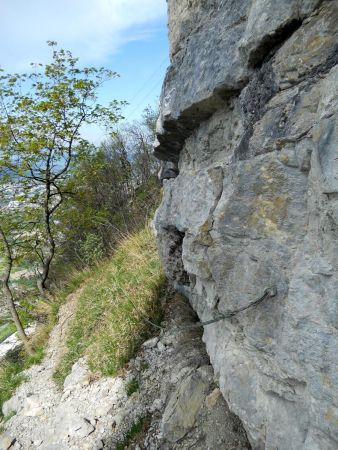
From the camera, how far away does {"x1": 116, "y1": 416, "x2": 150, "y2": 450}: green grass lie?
3.71 m

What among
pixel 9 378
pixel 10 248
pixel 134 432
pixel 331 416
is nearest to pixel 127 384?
pixel 134 432

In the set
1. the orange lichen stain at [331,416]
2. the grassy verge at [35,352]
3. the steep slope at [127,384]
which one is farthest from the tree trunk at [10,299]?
the orange lichen stain at [331,416]

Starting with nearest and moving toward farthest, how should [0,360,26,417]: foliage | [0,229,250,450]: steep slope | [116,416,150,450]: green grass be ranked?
[0,229,250,450]: steep slope, [116,416,150,450]: green grass, [0,360,26,417]: foliage

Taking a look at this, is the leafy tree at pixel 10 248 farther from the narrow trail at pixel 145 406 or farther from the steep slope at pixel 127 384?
the narrow trail at pixel 145 406

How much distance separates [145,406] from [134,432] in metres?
0.26

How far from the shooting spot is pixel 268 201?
6.76ft

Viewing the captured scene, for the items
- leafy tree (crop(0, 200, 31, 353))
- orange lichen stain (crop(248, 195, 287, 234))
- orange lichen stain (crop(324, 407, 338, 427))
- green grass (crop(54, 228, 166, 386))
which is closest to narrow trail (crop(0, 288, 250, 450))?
green grass (crop(54, 228, 166, 386))

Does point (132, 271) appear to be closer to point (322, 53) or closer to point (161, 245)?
point (161, 245)

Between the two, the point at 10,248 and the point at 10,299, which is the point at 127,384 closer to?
the point at 10,299

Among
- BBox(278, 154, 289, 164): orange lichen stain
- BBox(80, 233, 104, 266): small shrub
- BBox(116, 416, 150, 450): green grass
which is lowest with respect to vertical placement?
BBox(116, 416, 150, 450): green grass

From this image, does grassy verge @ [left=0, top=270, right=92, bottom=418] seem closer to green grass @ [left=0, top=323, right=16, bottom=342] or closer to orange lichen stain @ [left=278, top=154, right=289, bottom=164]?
green grass @ [left=0, top=323, right=16, bottom=342]

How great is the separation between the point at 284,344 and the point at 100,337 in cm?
409

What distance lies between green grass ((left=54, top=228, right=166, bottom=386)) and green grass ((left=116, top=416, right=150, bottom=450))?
3.37 feet

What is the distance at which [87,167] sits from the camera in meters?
10.8
